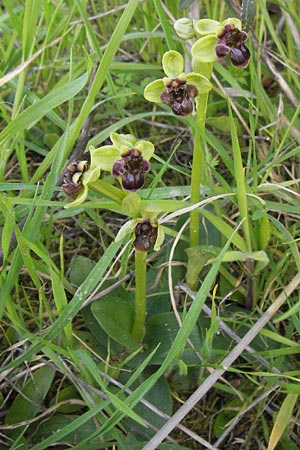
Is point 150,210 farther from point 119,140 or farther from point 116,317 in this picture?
point 116,317

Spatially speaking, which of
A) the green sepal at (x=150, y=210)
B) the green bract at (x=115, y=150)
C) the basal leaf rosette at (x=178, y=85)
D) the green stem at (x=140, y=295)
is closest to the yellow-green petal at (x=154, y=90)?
the basal leaf rosette at (x=178, y=85)

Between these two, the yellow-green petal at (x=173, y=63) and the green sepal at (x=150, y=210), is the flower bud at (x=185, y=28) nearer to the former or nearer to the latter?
the yellow-green petal at (x=173, y=63)

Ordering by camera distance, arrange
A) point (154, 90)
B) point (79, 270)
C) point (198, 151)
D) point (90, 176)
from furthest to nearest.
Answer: point (79, 270)
point (198, 151)
point (154, 90)
point (90, 176)

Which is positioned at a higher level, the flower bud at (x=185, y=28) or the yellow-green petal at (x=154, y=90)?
the flower bud at (x=185, y=28)

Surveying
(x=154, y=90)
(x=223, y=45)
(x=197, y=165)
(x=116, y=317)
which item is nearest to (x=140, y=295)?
(x=116, y=317)

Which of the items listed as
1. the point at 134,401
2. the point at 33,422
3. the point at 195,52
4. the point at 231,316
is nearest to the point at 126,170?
the point at 195,52

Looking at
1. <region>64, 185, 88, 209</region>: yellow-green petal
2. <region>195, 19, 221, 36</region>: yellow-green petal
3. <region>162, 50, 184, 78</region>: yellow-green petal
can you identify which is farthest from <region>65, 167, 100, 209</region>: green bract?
<region>195, 19, 221, 36</region>: yellow-green petal

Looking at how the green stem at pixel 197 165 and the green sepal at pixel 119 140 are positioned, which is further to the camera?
the green stem at pixel 197 165

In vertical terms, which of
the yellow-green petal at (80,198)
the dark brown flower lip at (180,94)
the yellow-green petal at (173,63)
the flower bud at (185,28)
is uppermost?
the flower bud at (185,28)
